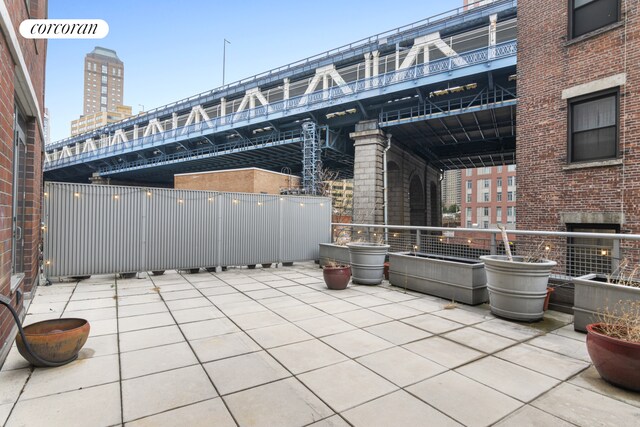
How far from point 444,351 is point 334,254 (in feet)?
24.1

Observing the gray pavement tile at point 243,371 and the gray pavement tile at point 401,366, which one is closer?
the gray pavement tile at point 243,371

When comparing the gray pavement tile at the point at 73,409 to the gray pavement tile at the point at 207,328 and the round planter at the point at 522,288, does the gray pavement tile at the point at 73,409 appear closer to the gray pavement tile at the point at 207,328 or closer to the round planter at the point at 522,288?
the gray pavement tile at the point at 207,328

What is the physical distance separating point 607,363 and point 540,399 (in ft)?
3.10

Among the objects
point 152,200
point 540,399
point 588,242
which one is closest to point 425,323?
point 540,399

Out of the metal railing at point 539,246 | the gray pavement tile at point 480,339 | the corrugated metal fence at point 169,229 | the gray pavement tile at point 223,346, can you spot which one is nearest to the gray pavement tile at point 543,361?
the gray pavement tile at point 480,339

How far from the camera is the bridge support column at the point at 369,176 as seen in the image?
70.9ft

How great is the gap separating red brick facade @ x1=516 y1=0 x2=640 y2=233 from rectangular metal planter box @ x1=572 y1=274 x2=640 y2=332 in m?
5.20

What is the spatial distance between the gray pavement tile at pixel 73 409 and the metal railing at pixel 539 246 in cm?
664

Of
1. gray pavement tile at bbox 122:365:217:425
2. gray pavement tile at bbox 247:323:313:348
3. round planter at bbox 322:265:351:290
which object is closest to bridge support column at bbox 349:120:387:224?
round planter at bbox 322:265:351:290

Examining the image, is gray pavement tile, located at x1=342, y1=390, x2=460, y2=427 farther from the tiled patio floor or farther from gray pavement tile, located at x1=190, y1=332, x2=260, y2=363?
gray pavement tile, located at x1=190, y1=332, x2=260, y2=363

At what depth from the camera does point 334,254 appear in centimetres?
1158

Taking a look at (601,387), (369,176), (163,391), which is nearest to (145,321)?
(163,391)

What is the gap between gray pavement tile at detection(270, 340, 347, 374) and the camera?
12.6 feet
